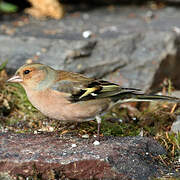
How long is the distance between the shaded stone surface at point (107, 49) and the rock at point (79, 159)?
1.97 m

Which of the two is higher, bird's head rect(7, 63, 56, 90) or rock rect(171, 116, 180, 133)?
bird's head rect(7, 63, 56, 90)

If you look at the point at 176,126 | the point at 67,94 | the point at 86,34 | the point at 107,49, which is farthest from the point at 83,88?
the point at 86,34

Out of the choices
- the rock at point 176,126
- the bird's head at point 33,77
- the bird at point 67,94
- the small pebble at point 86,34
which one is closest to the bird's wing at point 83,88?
the bird at point 67,94

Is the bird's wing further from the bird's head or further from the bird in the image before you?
the bird's head

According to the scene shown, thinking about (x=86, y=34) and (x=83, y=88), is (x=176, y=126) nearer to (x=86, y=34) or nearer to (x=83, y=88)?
(x=83, y=88)

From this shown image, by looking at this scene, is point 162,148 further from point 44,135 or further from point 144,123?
point 44,135

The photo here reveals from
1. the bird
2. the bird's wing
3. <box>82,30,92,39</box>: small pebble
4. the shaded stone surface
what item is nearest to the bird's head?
the bird

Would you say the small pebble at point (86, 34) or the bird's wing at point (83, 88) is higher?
the small pebble at point (86, 34)

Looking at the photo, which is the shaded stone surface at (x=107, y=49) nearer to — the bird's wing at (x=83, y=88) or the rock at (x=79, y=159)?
the bird's wing at (x=83, y=88)

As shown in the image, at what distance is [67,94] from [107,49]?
2126 mm

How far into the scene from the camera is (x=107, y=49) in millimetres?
6008

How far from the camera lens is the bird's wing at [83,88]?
408 centimetres

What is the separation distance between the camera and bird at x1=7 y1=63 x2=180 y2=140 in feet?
13.1

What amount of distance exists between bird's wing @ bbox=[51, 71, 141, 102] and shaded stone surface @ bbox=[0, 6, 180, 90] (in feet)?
5.00
